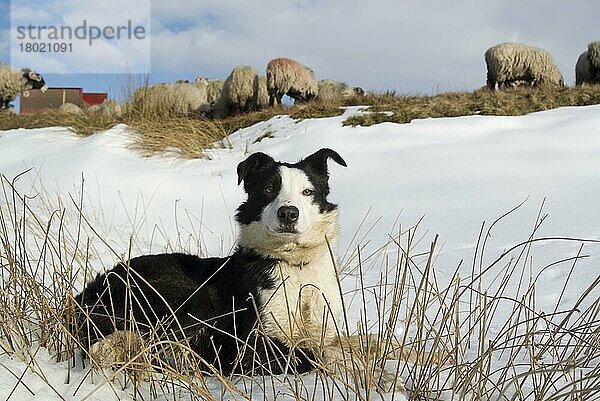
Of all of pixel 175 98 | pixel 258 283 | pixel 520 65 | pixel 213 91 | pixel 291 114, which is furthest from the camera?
pixel 213 91

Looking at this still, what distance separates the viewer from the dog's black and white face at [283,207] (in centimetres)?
315

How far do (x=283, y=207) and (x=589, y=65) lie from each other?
71.0 ft

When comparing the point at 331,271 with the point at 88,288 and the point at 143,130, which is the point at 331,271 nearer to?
the point at 88,288

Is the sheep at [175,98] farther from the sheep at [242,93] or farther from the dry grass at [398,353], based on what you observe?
the dry grass at [398,353]

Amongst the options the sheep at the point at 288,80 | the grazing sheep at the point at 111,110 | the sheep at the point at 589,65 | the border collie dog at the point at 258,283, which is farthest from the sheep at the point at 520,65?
the border collie dog at the point at 258,283

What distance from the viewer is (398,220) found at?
6.28 metres

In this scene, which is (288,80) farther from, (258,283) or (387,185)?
(258,283)

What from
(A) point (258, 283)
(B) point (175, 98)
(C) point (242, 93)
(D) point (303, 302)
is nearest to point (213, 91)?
(C) point (242, 93)

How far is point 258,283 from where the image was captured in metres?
3.22

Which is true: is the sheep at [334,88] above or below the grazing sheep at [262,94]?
above

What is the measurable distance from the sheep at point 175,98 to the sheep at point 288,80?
2.48m

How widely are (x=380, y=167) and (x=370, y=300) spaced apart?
3.98 metres

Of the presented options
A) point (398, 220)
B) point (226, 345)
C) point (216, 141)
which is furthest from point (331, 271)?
point (216, 141)

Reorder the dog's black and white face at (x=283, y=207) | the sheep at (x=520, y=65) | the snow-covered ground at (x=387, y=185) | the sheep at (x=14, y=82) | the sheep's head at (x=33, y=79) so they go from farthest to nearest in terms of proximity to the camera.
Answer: the sheep's head at (x=33, y=79) → the sheep at (x=14, y=82) → the sheep at (x=520, y=65) → the snow-covered ground at (x=387, y=185) → the dog's black and white face at (x=283, y=207)
